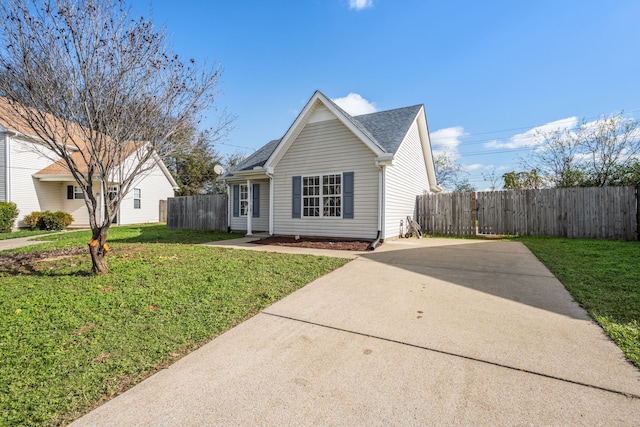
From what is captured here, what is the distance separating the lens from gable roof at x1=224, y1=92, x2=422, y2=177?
9469 millimetres

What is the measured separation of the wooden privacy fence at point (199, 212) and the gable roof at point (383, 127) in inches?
93.2

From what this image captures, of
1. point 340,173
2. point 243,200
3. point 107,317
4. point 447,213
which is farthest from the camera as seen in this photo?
point 243,200

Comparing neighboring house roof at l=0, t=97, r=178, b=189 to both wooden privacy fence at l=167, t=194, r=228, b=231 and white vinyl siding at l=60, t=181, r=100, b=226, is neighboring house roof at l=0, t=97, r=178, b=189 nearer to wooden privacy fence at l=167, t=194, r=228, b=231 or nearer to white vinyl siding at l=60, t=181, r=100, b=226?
white vinyl siding at l=60, t=181, r=100, b=226

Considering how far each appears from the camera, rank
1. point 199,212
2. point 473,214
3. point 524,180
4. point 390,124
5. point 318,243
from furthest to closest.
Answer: point 524,180 → point 199,212 → point 473,214 → point 390,124 → point 318,243

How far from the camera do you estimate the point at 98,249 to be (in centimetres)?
531

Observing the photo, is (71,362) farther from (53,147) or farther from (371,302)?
(53,147)

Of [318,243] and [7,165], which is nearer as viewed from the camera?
[318,243]

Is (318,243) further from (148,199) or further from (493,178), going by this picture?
(493,178)

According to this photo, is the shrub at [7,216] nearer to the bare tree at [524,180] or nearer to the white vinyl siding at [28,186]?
A: the white vinyl siding at [28,186]

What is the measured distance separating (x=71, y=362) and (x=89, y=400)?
681 millimetres

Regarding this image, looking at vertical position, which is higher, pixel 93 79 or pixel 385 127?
pixel 385 127

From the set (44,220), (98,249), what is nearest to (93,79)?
(98,249)

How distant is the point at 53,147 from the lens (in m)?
5.12

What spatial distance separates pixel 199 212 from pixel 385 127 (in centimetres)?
1081
